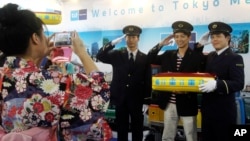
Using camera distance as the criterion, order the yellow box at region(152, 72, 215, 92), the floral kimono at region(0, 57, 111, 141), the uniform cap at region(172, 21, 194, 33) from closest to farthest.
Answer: the floral kimono at region(0, 57, 111, 141) → the yellow box at region(152, 72, 215, 92) → the uniform cap at region(172, 21, 194, 33)

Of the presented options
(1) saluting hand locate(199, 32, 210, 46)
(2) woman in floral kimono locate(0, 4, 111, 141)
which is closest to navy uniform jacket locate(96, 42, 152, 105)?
(1) saluting hand locate(199, 32, 210, 46)

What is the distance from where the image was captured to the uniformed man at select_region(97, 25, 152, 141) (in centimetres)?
411

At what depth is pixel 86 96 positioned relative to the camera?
133 cm

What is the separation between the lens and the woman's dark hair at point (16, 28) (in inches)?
50.8

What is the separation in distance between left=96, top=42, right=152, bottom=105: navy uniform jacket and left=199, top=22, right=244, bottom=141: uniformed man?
36.4 inches

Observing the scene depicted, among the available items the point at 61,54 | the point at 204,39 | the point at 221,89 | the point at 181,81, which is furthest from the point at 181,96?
the point at 61,54

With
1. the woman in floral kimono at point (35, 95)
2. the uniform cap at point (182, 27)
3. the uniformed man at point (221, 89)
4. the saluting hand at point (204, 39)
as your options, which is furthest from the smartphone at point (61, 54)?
the saluting hand at point (204, 39)

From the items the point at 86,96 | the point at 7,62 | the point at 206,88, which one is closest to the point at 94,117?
the point at 86,96

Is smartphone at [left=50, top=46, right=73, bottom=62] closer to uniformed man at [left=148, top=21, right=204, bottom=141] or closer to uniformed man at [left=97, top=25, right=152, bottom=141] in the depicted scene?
uniformed man at [left=148, top=21, right=204, bottom=141]

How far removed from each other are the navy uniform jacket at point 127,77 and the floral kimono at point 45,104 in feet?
9.03

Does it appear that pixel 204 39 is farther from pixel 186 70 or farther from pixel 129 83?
pixel 129 83

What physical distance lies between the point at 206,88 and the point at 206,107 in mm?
223

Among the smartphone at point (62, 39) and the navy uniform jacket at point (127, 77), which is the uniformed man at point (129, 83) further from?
the smartphone at point (62, 39)

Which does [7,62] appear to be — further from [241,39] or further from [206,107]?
[241,39]
